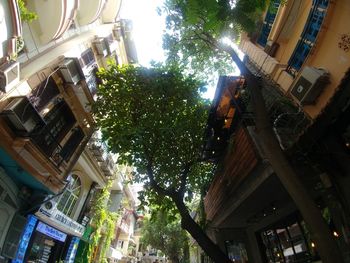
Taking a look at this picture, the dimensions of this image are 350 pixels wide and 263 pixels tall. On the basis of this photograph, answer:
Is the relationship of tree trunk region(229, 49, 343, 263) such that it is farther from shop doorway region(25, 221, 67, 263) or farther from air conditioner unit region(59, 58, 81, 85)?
shop doorway region(25, 221, 67, 263)

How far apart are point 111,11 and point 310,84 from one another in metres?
16.1

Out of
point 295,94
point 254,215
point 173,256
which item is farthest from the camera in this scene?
point 173,256

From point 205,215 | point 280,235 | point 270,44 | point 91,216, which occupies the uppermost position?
point 270,44

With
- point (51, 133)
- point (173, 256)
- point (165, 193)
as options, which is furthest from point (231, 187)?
point (173, 256)

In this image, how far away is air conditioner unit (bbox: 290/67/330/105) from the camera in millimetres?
6695

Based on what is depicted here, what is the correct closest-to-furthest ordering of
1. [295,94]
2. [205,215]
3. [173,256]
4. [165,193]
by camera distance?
1. [295,94]
2. [165,193]
3. [205,215]
4. [173,256]

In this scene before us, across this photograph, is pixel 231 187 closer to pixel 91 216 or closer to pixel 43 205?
pixel 43 205

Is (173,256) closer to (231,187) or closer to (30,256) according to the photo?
(30,256)

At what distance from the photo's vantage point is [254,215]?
10172 mm

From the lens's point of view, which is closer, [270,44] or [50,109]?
[270,44]

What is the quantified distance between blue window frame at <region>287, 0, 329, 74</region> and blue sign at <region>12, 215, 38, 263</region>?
13457 millimetres

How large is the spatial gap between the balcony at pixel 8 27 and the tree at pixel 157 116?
3.70 m

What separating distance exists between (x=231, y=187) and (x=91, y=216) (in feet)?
46.1

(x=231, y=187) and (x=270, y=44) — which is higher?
(x=270, y=44)
